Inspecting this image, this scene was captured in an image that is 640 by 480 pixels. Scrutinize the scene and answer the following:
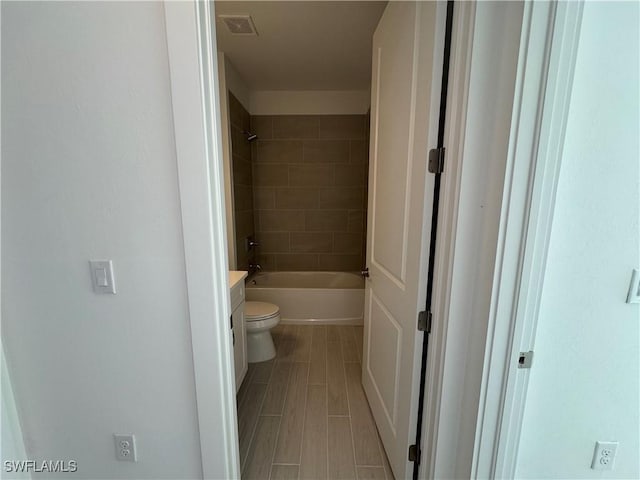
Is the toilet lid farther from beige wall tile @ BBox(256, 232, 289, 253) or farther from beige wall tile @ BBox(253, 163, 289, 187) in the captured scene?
beige wall tile @ BBox(253, 163, 289, 187)

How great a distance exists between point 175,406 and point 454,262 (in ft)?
3.70

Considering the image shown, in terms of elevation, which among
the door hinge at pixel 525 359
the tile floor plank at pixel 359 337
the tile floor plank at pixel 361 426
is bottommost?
the tile floor plank at pixel 359 337

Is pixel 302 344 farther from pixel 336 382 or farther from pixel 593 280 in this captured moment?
pixel 593 280

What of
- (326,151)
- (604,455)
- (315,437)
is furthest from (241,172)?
(604,455)

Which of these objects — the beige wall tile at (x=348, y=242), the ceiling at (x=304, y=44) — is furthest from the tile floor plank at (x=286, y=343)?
the ceiling at (x=304, y=44)

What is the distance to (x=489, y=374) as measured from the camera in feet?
2.66

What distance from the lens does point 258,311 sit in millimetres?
2137

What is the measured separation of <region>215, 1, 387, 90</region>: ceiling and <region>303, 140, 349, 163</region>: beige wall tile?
622mm

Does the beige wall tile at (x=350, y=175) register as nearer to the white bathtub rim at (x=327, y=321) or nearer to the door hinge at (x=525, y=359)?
the white bathtub rim at (x=327, y=321)

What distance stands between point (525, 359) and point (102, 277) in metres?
1.40

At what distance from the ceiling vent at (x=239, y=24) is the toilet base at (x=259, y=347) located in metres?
2.31

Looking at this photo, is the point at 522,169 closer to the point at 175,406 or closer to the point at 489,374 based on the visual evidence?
the point at 489,374

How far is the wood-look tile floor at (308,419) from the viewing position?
1327 mm

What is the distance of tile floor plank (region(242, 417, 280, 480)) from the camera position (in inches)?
51.2
